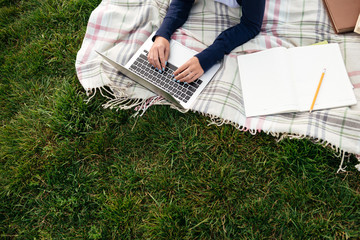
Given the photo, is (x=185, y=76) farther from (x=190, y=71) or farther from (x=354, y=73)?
(x=354, y=73)

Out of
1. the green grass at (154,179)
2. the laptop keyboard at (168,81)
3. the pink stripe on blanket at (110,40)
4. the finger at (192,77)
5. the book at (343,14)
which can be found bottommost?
the green grass at (154,179)

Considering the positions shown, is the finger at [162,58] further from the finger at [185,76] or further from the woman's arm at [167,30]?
the finger at [185,76]

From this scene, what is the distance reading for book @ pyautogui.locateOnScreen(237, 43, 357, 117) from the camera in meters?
1.75

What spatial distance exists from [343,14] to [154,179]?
1.81 metres

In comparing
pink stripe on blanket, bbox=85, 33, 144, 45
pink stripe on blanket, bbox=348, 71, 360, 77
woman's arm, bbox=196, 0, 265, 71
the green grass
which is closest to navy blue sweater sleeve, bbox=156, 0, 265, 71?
woman's arm, bbox=196, 0, 265, 71

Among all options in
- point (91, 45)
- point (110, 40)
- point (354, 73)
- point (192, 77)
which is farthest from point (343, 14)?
point (91, 45)

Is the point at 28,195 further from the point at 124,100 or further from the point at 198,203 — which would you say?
the point at 198,203

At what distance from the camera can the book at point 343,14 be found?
191 centimetres

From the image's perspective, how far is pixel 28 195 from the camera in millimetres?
1896

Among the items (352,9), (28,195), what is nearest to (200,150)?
(28,195)

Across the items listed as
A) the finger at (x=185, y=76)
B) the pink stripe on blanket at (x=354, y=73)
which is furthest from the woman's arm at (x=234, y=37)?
the pink stripe on blanket at (x=354, y=73)

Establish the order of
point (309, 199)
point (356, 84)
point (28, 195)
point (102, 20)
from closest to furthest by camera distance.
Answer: point (309, 199)
point (356, 84)
point (28, 195)
point (102, 20)

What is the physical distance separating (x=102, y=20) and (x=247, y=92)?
1373 mm

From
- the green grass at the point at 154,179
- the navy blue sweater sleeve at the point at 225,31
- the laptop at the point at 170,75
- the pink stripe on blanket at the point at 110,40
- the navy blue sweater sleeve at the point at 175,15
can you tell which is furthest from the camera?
the pink stripe on blanket at the point at 110,40
